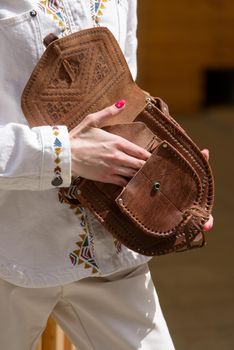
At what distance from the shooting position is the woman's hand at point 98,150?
1.77 metres

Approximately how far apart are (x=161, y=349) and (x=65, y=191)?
418 millimetres

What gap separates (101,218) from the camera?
186cm

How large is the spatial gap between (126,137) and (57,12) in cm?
30

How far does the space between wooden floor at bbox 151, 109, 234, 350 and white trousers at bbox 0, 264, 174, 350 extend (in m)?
1.95

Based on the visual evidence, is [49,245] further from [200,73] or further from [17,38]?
[200,73]

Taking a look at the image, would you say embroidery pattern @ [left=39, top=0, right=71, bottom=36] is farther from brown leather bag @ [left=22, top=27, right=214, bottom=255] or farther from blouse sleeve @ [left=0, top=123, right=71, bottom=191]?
blouse sleeve @ [left=0, top=123, right=71, bottom=191]

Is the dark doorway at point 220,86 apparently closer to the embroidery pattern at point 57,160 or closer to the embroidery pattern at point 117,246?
the embroidery pattern at point 117,246

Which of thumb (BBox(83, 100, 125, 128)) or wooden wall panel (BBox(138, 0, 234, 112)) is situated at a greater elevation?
thumb (BBox(83, 100, 125, 128))

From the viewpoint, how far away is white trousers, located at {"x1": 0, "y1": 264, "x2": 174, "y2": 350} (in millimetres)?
1931

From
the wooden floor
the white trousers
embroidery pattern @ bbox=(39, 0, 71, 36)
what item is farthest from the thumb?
the wooden floor

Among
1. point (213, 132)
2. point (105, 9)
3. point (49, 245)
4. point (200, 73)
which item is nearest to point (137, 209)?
point (49, 245)

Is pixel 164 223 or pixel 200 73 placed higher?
pixel 164 223

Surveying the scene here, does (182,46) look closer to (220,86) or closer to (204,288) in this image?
(220,86)

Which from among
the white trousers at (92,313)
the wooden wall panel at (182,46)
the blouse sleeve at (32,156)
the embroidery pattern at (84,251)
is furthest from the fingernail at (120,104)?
the wooden wall panel at (182,46)
